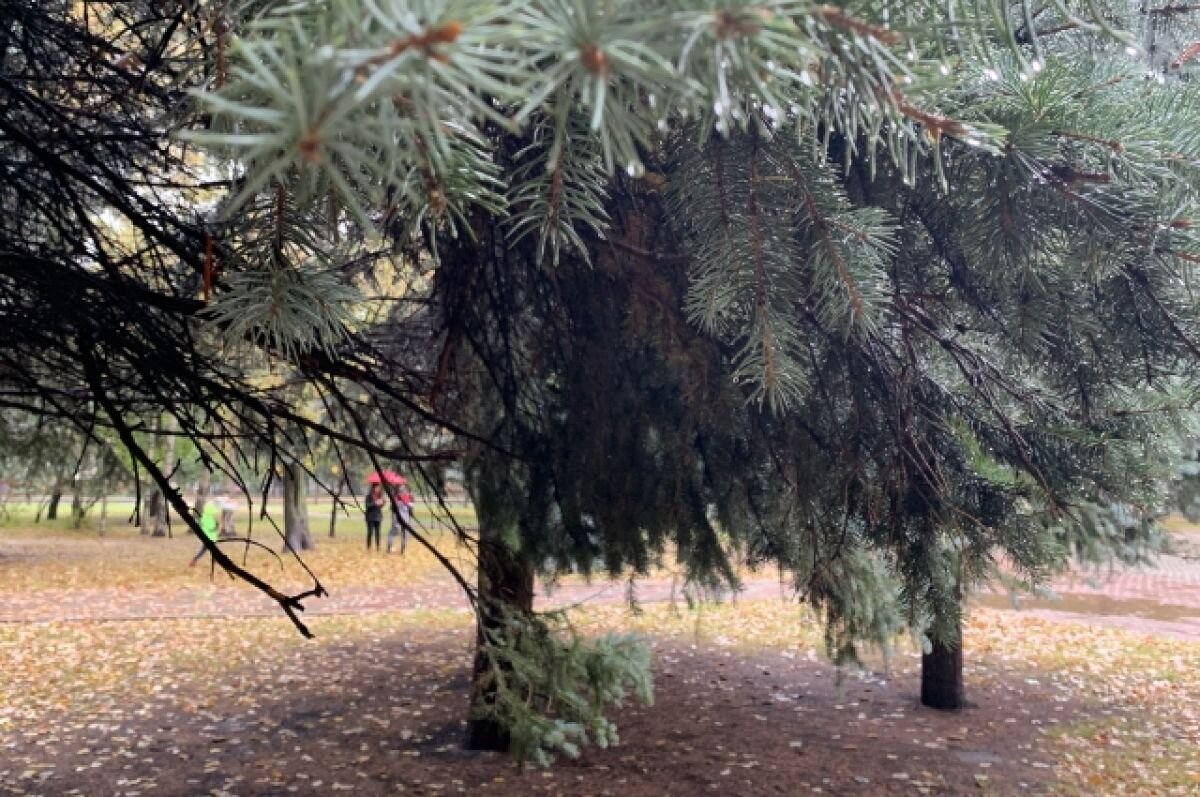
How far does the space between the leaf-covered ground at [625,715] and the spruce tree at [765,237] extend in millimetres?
1461

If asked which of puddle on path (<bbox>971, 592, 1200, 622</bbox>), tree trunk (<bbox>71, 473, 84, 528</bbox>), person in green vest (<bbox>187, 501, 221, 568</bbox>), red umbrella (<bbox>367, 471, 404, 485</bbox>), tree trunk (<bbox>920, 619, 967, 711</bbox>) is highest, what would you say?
red umbrella (<bbox>367, 471, 404, 485</bbox>)

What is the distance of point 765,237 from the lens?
1608mm

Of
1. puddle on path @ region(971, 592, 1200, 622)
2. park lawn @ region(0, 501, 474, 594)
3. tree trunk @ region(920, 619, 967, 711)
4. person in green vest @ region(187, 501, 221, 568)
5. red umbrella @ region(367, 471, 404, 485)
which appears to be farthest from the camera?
park lawn @ region(0, 501, 474, 594)

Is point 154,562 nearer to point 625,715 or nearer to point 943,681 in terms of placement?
point 625,715

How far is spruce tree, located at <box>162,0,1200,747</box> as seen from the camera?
2.13 ft

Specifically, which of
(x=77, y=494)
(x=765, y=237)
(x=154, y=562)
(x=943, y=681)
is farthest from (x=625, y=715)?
(x=154, y=562)

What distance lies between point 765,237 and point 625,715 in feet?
21.3

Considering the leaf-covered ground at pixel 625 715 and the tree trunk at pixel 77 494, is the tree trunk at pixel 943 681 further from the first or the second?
the tree trunk at pixel 77 494

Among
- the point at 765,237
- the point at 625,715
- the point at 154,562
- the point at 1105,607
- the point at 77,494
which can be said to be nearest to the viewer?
the point at 765,237

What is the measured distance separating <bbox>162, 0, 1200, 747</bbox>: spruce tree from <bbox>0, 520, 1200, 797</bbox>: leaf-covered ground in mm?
1461

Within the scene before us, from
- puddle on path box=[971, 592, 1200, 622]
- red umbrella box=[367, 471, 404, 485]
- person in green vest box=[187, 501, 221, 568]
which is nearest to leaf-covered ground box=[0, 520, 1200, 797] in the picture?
red umbrella box=[367, 471, 404, 485]

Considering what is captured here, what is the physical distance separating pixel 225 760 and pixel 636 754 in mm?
2807

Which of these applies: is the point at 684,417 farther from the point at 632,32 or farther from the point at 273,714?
the point at 273,714

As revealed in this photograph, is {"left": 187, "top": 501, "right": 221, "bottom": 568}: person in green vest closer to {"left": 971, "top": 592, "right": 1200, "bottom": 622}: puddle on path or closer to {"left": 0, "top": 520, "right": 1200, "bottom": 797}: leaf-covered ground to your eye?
{"left": 0, "top": 520, "right": 1200, "bottom": 797}: leaf-covered ground
